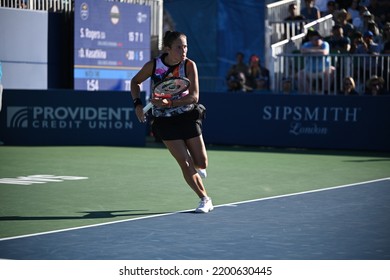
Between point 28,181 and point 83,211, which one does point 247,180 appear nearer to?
point 28,181

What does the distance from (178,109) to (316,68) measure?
12.3m

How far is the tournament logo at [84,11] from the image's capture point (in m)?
22.0

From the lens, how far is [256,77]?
23938 millimetres

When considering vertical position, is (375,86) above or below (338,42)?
below

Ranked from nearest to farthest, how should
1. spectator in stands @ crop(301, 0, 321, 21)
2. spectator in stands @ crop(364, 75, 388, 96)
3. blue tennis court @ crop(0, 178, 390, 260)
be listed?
1. blue tennis court @ crop(0, 178, 390, 260)
2. spectator in stands @ crop(364, 75, 388, 96)
3. spectator in stands @ crop(301, 0, 321, 21)

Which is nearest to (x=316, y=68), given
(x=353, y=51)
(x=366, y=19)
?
(x=353, y=51)

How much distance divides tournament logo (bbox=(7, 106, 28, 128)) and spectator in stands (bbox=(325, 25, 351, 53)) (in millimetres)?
7461

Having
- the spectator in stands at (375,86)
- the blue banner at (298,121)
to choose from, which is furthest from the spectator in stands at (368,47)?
the blue banner at (298,121)

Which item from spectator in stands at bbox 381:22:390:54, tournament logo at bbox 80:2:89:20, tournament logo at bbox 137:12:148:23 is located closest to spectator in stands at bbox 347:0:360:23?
spectator in stands at bbox 381:22:390:54

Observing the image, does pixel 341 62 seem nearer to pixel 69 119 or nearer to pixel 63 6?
pixel 69 119

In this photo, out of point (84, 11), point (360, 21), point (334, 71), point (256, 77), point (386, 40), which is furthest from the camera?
point (360, 21)

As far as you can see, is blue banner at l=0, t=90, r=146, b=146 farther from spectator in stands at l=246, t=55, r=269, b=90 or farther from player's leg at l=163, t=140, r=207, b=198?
player's leg at l=163, t=140, r=207, b=198

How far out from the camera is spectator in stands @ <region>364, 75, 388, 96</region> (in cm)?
2086

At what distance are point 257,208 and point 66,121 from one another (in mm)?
10920
